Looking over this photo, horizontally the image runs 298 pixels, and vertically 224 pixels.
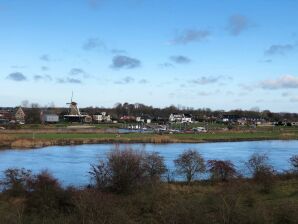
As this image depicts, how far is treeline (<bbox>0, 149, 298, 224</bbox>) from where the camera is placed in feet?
41.4

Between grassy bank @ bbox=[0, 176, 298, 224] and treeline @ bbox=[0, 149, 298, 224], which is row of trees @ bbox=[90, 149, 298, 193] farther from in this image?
grassy bank @ bbox=[0, 176, 298, 224]

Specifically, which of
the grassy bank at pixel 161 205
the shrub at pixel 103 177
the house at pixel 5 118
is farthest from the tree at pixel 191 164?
the house at pixel 5 118

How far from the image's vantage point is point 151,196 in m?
19.1

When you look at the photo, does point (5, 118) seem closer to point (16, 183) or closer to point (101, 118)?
point (101, 118)

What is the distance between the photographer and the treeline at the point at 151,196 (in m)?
12.6

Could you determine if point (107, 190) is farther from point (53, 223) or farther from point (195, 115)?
point (195, 115)

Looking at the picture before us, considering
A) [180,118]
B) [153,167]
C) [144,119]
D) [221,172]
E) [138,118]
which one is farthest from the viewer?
[180,118]

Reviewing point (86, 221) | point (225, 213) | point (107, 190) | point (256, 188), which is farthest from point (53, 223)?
point (256, 188)

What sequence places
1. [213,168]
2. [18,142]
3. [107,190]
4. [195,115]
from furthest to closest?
[195,115]
[18,142]
[213,168]
[107,190]

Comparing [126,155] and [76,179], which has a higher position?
[126,155]

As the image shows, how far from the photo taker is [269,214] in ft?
46.3

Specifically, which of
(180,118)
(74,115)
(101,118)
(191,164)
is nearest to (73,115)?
(74,115)

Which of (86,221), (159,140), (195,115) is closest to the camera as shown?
(86,221)

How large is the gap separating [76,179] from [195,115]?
143573 millimetres
